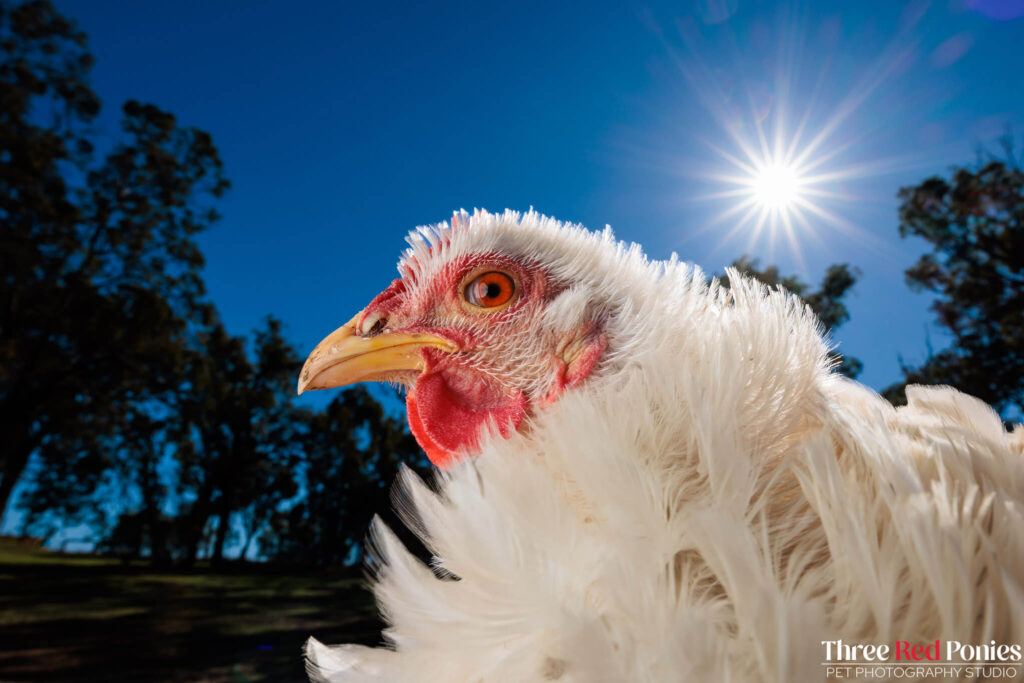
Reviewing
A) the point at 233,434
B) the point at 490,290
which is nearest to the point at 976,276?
the point at 490,290

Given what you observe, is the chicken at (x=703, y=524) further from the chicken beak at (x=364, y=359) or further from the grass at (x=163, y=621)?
the grass at (x=163, y=621)

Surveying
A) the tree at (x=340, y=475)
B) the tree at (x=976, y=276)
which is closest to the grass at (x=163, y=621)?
the tree at (x=340, y=475)

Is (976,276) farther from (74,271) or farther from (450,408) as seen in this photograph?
(74,271)

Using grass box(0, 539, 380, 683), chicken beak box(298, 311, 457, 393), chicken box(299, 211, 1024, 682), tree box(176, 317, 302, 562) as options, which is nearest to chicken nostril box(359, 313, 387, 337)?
chicken beak box(298, 311, 457, 393)

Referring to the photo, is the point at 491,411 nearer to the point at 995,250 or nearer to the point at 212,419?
the point at 995,250

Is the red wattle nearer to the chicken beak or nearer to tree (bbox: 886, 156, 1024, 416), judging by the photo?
the chicken beak

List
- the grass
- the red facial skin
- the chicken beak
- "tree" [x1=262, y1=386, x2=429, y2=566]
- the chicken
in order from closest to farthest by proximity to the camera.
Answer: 1. the chicken
2. the red facial skin
3. the chicken beak
4. the grass
5. "tree" [x1=262, y1=386, x2=429, y2=566]

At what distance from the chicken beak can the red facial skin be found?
4 cm

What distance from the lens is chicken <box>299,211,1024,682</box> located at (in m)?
0.78

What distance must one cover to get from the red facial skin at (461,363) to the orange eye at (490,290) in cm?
2

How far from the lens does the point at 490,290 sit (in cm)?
164

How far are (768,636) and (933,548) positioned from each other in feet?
1.03

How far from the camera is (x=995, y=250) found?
1260 centimetres

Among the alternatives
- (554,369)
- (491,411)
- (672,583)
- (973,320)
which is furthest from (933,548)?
(973,320)
